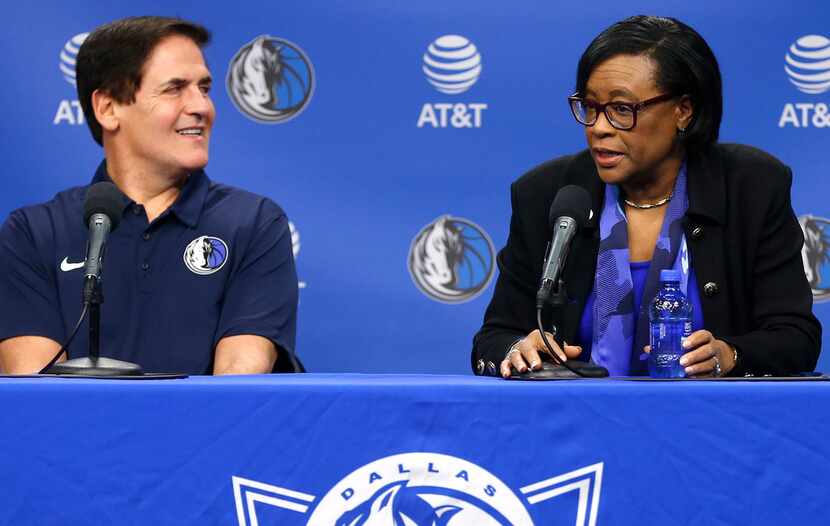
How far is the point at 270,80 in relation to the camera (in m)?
3.50

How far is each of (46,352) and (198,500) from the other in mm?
1068

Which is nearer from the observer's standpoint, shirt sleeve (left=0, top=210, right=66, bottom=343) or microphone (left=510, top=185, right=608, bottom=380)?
microphone (left=510, top=185, right=608, bottom=380)

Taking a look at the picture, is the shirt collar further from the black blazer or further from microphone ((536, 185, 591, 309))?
microphone ((536, 185, 591, 309))

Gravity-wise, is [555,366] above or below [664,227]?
below

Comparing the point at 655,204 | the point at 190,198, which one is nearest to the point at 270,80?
the point at 190,198

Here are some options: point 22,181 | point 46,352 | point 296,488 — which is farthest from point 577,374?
point 22,181

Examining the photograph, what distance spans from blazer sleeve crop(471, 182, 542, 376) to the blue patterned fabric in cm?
15

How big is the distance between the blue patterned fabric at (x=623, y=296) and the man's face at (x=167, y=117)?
1039 mm

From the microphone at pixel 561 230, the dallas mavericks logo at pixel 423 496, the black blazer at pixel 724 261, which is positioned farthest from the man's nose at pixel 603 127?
the dallas mavericks logo at pixel 423 496

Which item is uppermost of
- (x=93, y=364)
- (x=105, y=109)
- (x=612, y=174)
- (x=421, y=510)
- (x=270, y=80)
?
(x=270, y=80)

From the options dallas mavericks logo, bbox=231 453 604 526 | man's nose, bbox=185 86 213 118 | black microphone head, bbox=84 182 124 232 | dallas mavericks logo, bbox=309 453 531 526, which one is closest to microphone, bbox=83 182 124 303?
black microphone head, bbox=84 182 124 232

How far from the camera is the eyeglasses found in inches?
98.0

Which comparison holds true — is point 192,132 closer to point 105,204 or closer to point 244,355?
point 244,355

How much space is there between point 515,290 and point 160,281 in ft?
2.65
